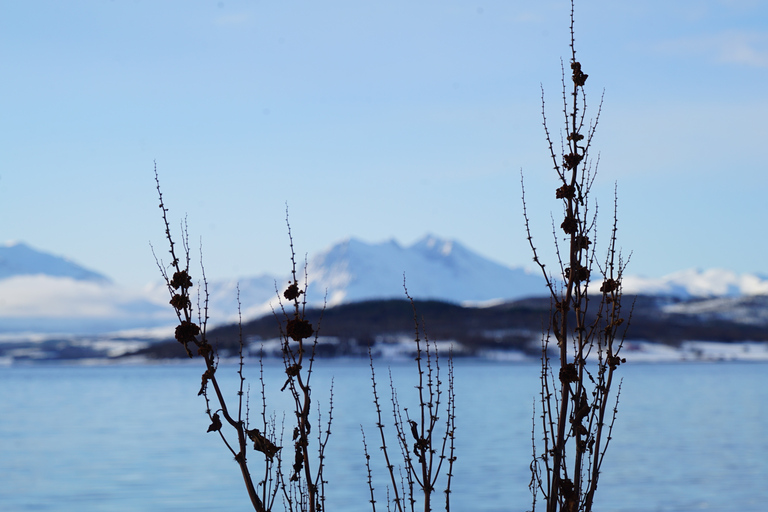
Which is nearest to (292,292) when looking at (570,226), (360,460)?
(570,226)

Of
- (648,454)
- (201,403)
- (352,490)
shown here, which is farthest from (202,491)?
(201,403)

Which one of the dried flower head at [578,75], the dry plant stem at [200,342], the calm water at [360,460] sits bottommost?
the calm water at [360,460]

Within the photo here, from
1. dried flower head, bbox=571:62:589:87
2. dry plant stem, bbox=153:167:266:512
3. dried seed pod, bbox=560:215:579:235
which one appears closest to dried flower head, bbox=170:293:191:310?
dry plant stem, bbox=153:167:266:512

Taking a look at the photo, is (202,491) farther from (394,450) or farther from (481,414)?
(481,414)

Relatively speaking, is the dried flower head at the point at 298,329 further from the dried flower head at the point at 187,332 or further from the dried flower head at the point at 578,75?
the dried flower head at the point at 578,75

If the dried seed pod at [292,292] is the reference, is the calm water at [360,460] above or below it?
below

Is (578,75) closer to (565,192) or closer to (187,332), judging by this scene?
(565,192)

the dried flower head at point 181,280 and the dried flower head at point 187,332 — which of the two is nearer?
the dried flower head at point 187,332

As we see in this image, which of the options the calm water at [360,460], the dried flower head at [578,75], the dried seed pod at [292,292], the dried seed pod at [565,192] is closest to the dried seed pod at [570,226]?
the dried seed pod at [565,192]

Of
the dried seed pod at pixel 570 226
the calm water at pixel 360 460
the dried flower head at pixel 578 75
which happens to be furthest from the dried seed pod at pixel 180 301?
the calm water at pixel 360 460

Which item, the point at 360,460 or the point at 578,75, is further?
the point at 360,460

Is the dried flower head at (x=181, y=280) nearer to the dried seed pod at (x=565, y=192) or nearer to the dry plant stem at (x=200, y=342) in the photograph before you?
the dry plant stem at (x=200, y=342)

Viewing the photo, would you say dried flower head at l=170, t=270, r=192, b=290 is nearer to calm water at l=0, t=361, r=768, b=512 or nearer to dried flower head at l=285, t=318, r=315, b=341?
dried flower head at l=285, t=318, r=315, b=341

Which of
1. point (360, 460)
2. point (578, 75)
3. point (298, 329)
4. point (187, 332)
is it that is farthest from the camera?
point (360, 460)
